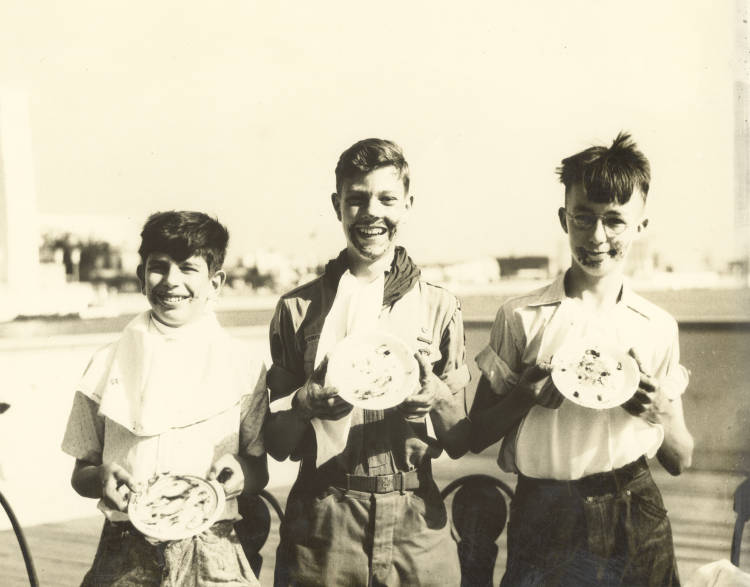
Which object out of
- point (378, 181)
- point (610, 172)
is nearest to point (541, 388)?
point (610, 172)

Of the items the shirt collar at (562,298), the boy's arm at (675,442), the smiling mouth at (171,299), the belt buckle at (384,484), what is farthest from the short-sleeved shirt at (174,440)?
the boy's arm at (675,442)

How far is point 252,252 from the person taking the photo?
2918mm

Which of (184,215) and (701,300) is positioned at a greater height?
(184,215)

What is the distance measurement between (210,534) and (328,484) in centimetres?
38

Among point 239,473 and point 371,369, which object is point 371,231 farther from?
point 239,473

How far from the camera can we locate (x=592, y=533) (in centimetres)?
262

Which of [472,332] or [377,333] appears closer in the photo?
[377,333]

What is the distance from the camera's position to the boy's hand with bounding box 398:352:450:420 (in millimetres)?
2514

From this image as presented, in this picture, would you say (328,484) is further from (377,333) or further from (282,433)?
(377,333)

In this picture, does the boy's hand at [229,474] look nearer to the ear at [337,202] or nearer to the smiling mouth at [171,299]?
the smiling mouth at [171,299]

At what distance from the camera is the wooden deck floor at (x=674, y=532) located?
2848mm

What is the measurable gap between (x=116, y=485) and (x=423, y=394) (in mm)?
937

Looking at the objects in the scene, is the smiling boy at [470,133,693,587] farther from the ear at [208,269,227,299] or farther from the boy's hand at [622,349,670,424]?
the ear at [208,269,227,299]

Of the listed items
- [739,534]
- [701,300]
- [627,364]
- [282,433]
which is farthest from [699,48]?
[282,433]
